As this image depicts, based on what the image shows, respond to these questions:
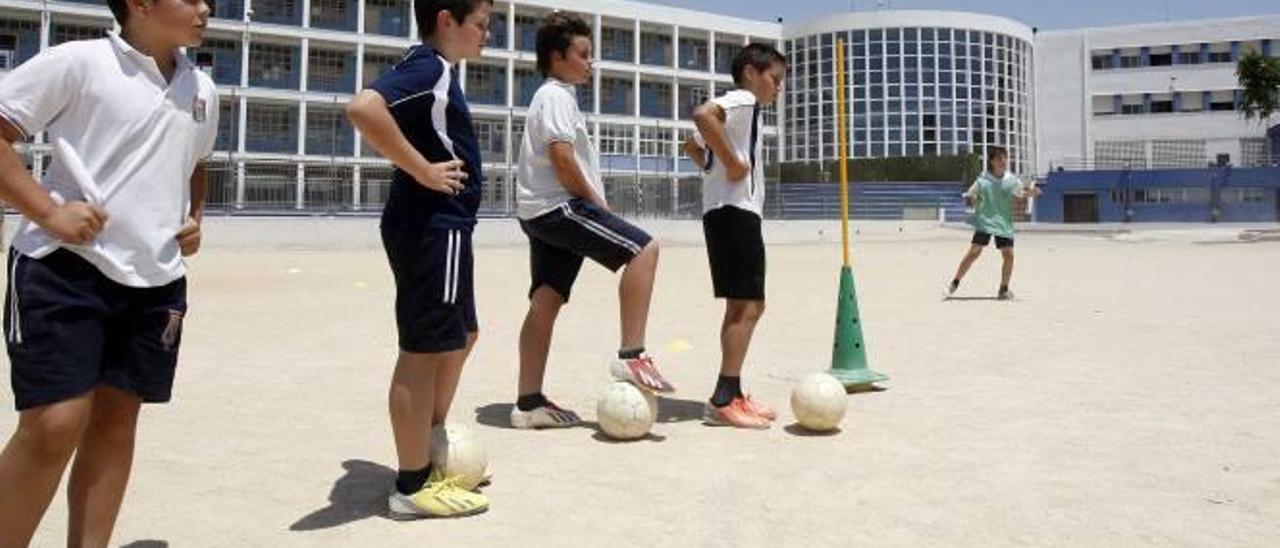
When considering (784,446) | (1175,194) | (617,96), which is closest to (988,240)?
(784,446)

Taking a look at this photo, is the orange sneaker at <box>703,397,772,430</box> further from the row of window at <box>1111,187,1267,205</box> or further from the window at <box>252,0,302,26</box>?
the row of window at <box>1111,187,1267,205</box>

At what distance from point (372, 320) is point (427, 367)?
20.7 feet

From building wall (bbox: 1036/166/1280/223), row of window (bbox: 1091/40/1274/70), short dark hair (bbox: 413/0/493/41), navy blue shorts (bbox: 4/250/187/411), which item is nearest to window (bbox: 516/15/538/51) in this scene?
building wall (bbox: 1036/166/1280/223)

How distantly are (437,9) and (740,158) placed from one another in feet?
5.91

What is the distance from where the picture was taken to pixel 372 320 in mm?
8961

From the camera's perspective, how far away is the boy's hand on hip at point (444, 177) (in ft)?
9.23

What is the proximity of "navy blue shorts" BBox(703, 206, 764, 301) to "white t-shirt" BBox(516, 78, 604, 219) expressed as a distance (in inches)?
25.2

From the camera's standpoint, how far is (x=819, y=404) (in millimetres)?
4105

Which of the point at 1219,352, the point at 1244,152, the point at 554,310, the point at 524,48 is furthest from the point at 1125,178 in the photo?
the point at 554,310

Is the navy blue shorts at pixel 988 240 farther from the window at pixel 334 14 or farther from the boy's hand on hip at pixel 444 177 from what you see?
the window at pixel 334 14

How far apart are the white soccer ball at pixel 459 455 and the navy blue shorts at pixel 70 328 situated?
1.08 m

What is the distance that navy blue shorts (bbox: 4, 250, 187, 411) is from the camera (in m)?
2.13

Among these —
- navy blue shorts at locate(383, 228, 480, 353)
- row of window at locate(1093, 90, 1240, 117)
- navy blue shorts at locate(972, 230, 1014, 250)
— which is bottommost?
navy blue shorts at locate(383, 228, 480, 353)

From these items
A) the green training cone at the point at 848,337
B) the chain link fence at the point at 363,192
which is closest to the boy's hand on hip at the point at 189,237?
the green training cone at the point at 848,337
